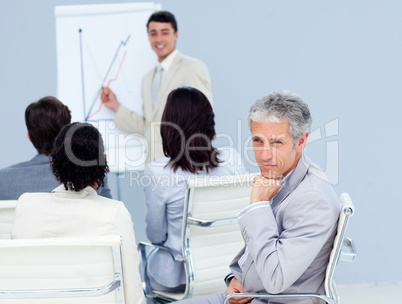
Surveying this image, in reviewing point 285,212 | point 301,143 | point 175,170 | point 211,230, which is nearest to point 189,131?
point 175,170

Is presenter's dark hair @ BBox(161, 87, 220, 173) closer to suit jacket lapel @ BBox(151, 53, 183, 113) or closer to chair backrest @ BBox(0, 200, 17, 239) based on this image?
chair backrest @ BBox(0, 200, 17, 239)

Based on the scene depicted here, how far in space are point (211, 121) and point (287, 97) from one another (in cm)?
93

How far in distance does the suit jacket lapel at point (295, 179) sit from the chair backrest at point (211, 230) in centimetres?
50

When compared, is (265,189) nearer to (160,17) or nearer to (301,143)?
(301,143)

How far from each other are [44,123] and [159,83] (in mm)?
1241

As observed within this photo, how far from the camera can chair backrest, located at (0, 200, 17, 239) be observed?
72.9 inches

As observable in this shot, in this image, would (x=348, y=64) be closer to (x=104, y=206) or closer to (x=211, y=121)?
(x=211, y=121)

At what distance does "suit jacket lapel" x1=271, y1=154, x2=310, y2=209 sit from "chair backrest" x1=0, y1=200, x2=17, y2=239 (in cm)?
92

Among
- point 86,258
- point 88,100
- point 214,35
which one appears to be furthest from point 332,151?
point 86,258

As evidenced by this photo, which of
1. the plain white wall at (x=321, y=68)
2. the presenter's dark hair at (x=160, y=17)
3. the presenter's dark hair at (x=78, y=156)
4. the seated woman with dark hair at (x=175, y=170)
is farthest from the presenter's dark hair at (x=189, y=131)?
the plain white wall at (x=321, y=68)

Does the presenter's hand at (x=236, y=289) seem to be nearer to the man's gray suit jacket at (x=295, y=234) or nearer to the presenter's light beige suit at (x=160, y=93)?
the man's gray suit jacket at (x=295, y=234)

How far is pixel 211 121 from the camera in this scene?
8.20 ft

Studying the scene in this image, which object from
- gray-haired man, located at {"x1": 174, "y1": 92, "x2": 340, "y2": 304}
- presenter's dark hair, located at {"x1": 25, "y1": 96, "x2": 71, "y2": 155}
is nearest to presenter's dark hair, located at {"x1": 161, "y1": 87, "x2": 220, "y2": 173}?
presenter's dark hair, located at {"x1": 25, "y1": 96, "x2": 71, "y2": 155}

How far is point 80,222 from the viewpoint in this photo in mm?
1665
